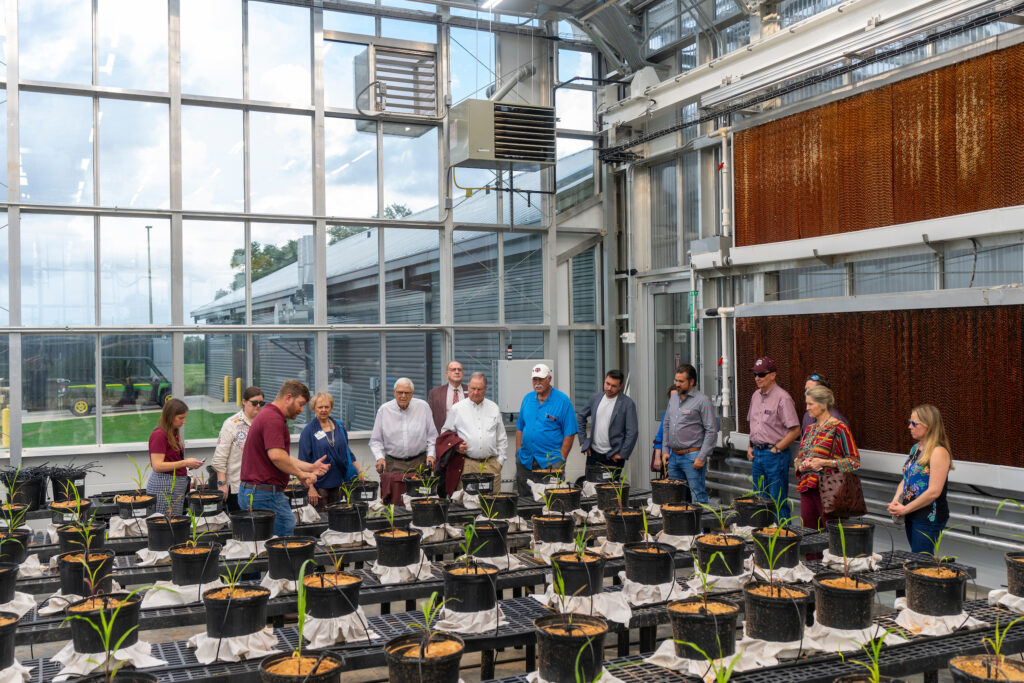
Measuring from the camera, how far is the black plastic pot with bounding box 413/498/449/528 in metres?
4.43

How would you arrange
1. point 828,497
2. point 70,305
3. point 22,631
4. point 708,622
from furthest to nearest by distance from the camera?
point 70,305, point 828,497, point 22,631, point 708,622

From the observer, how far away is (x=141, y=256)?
776 centimetres

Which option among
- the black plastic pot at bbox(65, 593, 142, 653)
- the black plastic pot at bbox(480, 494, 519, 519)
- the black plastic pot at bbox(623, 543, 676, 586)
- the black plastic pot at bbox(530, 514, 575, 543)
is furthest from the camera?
the black plastic pot at bbox(480, 494, 519, 519)

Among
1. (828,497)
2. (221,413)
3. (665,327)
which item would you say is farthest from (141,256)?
(828,497)

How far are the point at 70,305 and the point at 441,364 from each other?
132 inches

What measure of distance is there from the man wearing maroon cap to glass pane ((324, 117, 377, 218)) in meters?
4.21

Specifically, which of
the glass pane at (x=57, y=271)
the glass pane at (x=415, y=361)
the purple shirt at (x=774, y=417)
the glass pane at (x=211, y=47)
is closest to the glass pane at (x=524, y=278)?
the glass pane at (x=415, y=361)

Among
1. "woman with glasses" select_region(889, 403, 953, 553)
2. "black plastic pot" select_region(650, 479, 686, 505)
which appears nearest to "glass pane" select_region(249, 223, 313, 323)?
"black plastic pot" select_region(650, 479, 686, 505)

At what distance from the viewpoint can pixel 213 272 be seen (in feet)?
26.2

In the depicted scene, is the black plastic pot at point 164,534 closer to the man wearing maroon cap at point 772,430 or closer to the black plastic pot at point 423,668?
the black plastic pot at point 423,668

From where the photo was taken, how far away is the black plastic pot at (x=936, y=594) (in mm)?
2871

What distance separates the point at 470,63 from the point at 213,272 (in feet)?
10.8

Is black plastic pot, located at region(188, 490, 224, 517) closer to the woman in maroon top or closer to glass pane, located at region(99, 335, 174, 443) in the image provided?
the woman in maroon top

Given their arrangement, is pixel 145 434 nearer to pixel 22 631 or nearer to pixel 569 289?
pixel 569 289
